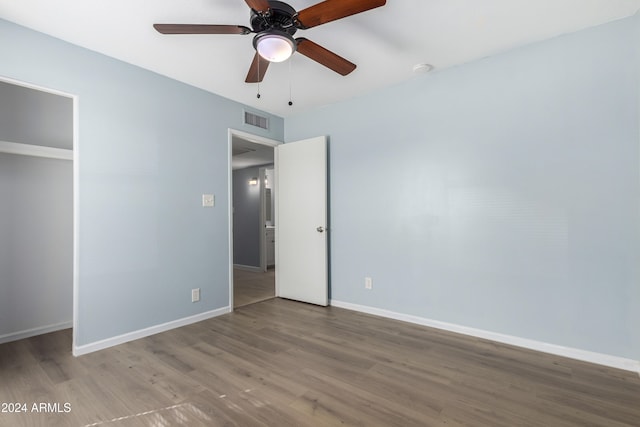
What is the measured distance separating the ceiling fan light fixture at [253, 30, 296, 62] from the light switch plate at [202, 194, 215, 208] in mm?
1903

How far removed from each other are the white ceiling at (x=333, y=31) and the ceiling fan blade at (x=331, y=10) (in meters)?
0.43

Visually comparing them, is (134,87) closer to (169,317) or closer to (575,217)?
(169,317)

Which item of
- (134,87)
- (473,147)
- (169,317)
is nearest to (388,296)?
(473,147)

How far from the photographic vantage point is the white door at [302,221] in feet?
12.3

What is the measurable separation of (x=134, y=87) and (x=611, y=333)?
14.5ft

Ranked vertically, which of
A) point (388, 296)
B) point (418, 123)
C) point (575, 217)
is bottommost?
point (388, 296)

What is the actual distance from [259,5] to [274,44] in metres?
0.22

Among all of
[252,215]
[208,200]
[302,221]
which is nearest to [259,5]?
[208,200]

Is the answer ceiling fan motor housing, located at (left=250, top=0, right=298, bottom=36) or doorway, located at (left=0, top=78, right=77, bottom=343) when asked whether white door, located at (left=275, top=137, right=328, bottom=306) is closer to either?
ceiling fan motor housing, located at (left=250, top=0, right=298, bottom=36)

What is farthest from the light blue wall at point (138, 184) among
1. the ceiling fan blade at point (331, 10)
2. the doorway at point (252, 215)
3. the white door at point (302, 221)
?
the doorway at point (252, 215)

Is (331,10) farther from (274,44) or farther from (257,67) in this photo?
(257,67)

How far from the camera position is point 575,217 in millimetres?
2338

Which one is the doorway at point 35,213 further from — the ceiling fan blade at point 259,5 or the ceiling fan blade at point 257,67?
the ceiling fan blade at point 259,5

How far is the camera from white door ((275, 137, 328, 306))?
12.3 feet
